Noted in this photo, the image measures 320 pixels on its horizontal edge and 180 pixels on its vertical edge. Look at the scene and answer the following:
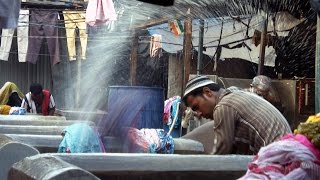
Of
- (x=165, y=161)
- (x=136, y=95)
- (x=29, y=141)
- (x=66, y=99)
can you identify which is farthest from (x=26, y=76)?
(x=165, y=161)

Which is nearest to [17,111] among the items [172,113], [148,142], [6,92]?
[6,92]

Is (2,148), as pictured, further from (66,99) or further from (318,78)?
(66,99)

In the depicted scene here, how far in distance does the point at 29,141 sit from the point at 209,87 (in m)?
1.80

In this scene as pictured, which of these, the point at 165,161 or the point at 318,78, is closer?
the point at 165,161

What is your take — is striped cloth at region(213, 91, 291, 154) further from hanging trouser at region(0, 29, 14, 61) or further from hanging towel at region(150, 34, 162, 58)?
hanging trouser at region(0, 29, 14, 61)

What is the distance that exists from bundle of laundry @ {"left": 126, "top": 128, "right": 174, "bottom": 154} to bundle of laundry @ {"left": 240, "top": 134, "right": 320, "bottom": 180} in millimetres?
3581

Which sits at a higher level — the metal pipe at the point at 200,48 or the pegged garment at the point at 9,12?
the pegged garment at the point at 9,12

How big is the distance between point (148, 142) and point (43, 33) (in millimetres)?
9783

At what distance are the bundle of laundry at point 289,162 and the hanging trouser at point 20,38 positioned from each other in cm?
1275

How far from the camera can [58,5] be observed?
12.5 metres

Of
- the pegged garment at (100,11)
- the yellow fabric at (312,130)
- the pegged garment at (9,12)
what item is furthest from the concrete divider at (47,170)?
the pegged garment at (100,11)

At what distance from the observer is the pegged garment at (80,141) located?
16.5 feet

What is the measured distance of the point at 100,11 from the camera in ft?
41.5

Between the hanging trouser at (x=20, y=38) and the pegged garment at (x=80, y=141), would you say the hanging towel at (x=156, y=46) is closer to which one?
the hanging trouser at (x=20, y=38)
